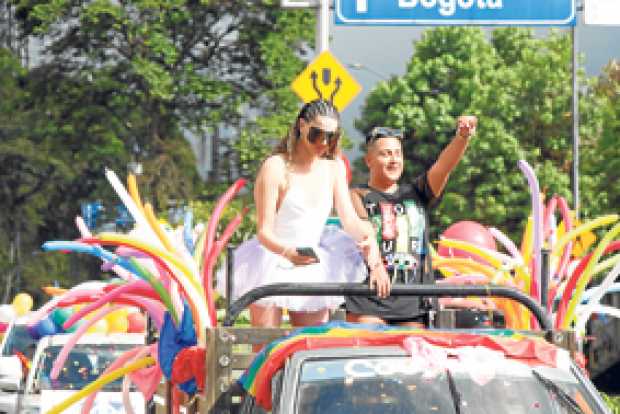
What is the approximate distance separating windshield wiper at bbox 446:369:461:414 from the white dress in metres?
1.71

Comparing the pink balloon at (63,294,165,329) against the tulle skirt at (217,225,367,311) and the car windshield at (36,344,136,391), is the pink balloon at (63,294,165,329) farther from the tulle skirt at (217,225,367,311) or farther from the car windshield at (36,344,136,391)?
the car windshield at (36,344,136,391)

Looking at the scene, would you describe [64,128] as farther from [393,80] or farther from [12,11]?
[393,80]

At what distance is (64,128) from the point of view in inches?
1510

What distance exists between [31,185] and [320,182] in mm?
32856

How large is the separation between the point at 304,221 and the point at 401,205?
0.67 m

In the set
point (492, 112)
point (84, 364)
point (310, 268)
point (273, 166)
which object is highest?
point (492, 112)

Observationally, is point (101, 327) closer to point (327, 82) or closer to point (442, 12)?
point (327, 82)

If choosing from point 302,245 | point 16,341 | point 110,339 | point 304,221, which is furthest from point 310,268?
point 16,341

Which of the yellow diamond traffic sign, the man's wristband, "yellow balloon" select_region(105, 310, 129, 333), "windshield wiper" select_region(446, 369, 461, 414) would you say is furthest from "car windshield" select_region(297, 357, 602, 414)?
the yellow diamond traffic sign

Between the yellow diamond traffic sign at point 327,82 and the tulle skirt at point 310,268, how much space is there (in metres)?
7.71

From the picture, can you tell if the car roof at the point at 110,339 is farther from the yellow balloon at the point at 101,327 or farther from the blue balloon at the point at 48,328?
the blue balloon at the point at 48,328

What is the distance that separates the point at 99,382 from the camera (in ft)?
19.2

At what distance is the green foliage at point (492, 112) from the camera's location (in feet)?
155

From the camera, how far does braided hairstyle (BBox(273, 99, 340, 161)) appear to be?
6402 millimetres
